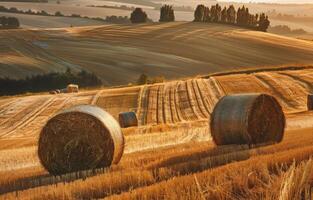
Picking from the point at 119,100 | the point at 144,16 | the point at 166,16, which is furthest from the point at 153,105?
the point at 144,16

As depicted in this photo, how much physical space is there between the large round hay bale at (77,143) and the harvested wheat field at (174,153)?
0.24 meters

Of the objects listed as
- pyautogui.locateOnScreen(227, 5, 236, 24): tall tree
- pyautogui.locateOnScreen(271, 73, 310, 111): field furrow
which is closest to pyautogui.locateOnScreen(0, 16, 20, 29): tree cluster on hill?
pyautogui.locateOnScreen(227, 5, 236, 24): tall tree

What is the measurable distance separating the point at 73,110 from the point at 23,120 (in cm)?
2169

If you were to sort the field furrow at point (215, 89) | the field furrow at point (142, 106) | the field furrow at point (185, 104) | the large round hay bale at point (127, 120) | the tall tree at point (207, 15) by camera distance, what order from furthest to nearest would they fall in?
the tall tree at point (207, 15) → the field furrow at point (215, 89) → the field furrow at point (185, 104) → the field furrow at point (142, 106) → the large round hay bale at point (127, 120)

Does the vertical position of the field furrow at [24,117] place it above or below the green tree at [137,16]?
above

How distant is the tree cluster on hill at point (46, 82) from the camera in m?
51.3

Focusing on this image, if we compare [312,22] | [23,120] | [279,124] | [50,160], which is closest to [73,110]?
[50,160]

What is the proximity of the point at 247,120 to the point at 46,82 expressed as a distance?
39.6 meters

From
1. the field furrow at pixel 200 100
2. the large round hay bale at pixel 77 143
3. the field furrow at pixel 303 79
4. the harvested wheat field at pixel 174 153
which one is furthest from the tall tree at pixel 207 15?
the large round hay bale at pixel 77 143

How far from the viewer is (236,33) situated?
275ft

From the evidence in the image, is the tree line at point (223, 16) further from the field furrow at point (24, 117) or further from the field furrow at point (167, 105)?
the field furrow at point (24, 117)

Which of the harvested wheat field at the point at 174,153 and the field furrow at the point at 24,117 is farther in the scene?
the field furrow at the point at 24,117

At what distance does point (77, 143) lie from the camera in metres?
12.8

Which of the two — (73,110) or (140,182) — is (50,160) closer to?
(73,110)
